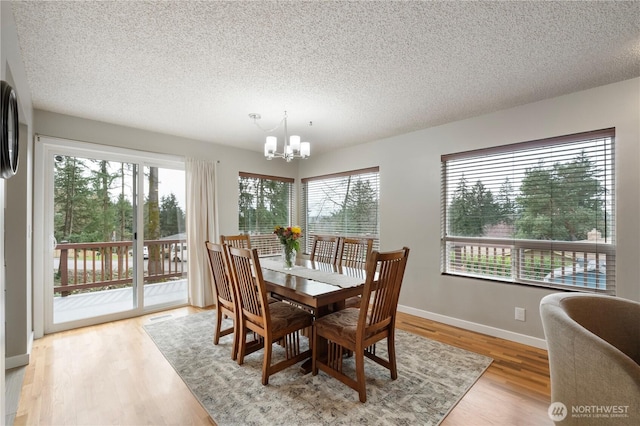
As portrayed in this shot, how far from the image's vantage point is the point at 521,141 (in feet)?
9.75

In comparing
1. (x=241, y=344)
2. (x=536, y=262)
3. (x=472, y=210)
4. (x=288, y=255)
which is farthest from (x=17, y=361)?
(x=536, y=262)

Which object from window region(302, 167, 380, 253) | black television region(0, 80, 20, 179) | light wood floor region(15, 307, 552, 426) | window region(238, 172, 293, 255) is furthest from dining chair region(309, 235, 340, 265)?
black television region(0, 80, 20, 179)

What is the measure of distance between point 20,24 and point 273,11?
5.13 feet

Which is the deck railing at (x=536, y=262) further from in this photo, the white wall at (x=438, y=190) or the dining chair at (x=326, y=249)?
the dining chair at (x=326, y=249)

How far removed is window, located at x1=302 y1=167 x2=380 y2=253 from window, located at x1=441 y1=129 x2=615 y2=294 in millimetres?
1112

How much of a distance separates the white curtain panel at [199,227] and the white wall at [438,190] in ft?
7.19

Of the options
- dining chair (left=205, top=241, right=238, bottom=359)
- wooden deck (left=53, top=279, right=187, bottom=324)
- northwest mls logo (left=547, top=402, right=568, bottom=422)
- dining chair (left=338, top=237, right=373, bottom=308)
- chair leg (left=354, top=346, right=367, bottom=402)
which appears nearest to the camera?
northwest mls logo (left=547, top=402, right=568, bottom=422)

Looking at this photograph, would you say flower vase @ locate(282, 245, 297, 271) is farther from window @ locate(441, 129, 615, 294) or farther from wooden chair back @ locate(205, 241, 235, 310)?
window @ locate(441, 129, 615, 294)

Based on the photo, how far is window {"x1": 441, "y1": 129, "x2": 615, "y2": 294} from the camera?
2594mm

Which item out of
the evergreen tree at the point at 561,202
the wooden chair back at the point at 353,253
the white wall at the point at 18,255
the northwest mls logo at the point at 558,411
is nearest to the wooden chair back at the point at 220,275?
the wooden chair back at the point at 353,253

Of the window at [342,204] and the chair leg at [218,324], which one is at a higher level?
the window at [342,204]

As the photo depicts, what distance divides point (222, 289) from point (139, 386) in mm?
940

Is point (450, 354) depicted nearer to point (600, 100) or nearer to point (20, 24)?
point (600, 100)

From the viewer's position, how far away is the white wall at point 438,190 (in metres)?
2.42
